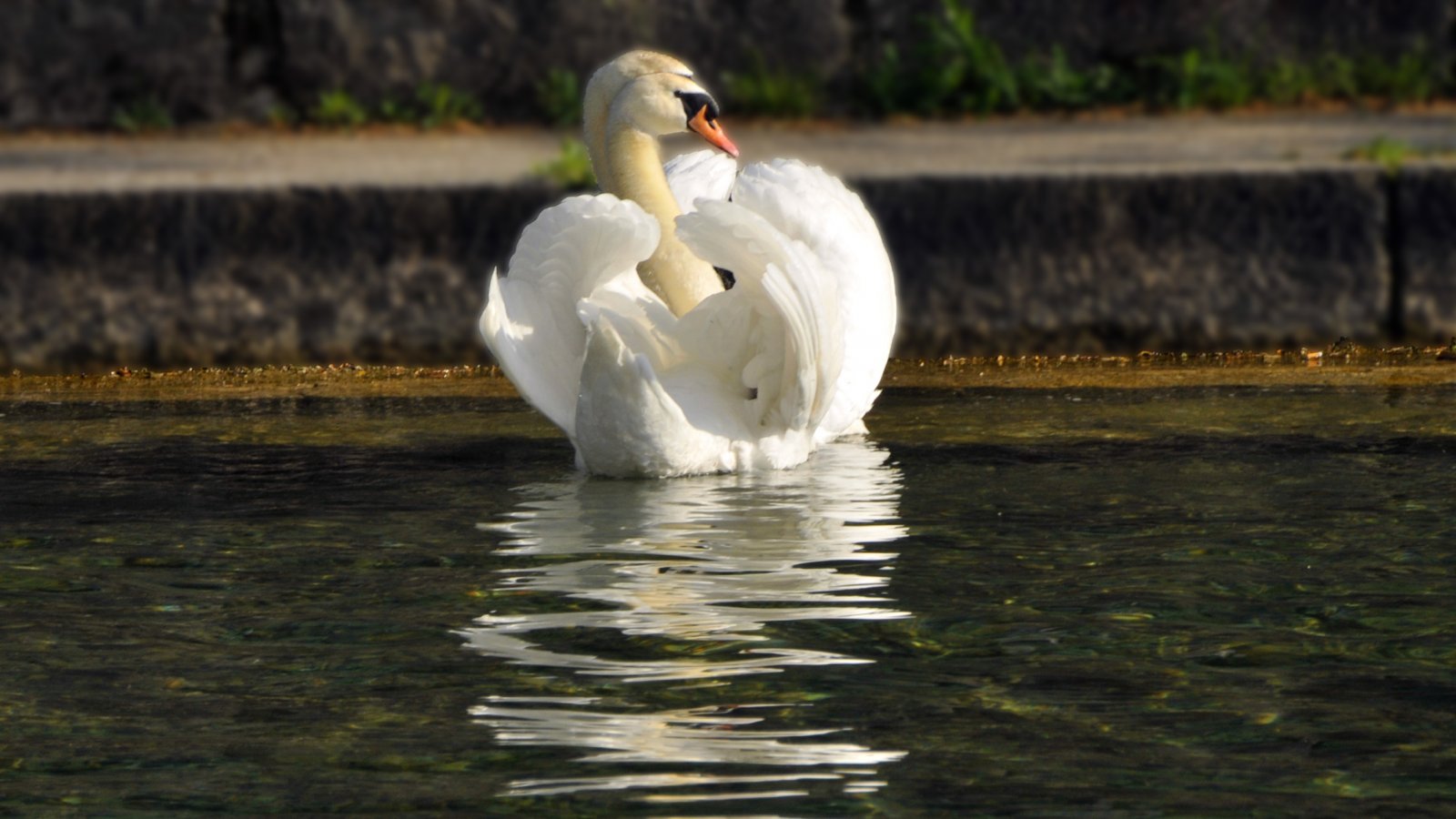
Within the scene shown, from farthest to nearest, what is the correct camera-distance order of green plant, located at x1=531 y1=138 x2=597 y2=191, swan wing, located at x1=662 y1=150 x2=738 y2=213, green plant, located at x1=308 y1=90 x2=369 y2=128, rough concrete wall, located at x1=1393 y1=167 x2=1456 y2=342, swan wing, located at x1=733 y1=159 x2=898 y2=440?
1. green plant, located at x1=308 y1=90 x2=369 y2=128
2. green plant, located at x1=531 y1=138 x2=597 y2=191
3. rough concrete wall, located at x1=1393 y1=167 x2=1456 y2=342
4. swan wing, located at x1=662 y1=150 x2=738 y2=213
5. swan wing, located at x1=733 y1=159 x2=898 y2=440

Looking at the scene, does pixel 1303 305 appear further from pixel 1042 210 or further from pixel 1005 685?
pixel 1005 685

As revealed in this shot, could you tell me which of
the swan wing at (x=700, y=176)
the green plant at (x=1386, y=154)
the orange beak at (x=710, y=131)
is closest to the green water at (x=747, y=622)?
the orange beak at (x=710, y=131)

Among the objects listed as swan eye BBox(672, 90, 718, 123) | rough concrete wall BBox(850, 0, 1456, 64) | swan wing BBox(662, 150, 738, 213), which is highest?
rough concrete wall BBox(850, 0, 1456, 64)

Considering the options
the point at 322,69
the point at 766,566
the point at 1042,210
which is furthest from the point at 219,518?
the point at 322,69

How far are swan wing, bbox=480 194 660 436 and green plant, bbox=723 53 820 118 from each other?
11.5ft

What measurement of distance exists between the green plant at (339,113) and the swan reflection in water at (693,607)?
3.77 meters

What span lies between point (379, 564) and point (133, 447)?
4.35 ft

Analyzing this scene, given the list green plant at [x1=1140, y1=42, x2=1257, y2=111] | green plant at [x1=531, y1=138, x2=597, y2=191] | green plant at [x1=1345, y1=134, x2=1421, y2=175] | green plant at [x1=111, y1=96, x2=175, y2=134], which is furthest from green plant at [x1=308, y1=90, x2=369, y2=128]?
green plant at [x1=1345, y1=134, x2=1421, y2=175]

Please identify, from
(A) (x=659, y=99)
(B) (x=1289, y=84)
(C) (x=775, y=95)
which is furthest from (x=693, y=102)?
(B) (x=1289, y=84)

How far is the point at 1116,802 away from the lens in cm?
236

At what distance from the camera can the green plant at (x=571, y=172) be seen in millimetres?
6023

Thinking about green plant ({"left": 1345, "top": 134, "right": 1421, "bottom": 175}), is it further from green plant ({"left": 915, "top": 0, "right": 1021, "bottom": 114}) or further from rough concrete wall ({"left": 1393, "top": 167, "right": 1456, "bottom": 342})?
green plant ({"left": 915, "top": 0, "right": 1021, "bottom": 114})

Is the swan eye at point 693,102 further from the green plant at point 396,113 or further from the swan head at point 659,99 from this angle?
the green plant at point 396,113

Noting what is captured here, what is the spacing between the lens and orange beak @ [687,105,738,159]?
4949mm
